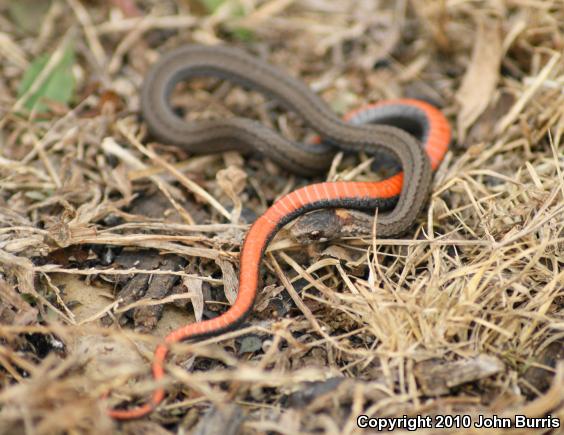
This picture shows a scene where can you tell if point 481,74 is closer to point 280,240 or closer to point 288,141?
point 288,141

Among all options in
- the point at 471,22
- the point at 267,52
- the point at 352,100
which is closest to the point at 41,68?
the point at 267,52

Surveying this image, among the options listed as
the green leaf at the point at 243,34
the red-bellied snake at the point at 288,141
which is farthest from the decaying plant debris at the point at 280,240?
the red-bellied snake at the point at 288,141

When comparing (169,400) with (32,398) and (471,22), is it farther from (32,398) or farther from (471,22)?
(471,22)

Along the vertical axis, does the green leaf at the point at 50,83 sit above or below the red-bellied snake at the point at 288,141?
above

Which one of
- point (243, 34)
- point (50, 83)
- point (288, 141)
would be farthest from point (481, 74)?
point (50, 83)

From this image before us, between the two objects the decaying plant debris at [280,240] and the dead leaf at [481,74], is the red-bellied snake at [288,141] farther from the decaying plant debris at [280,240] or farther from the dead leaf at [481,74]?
the dead leaf at [481,74]

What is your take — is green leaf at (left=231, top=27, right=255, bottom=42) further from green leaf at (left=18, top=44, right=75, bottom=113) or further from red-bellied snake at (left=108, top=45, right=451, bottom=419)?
green leaf at (left=18, top=44, right=75, bottom=113)
